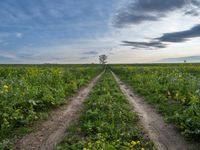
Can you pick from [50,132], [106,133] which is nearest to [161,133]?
[106,133]

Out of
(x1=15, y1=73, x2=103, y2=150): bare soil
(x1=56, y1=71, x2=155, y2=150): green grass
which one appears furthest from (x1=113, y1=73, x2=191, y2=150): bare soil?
(x1=15, y1=73, x2=103, y2=150): bare soil

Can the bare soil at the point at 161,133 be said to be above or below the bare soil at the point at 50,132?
below

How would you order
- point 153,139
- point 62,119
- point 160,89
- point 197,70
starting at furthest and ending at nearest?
point 197,70 → point 160,89 → point 62,119 → point 153,139

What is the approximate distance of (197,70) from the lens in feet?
102

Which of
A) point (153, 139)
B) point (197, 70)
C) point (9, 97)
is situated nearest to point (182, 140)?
point (153, 139)

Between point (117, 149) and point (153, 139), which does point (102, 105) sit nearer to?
point (153, 139)

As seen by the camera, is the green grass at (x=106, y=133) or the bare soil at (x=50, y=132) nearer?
the green grass at (x=106, y=133)

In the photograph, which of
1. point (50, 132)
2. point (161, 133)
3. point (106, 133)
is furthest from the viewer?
point (50, 132)

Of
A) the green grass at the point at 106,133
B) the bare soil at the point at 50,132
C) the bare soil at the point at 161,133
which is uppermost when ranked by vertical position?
the green grass at the point at 106,133

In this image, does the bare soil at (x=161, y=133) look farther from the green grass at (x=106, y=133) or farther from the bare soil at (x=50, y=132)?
the bare soil at (x=50, y=132)

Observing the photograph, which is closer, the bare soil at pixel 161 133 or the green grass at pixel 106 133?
the green grass at pixel 106 133

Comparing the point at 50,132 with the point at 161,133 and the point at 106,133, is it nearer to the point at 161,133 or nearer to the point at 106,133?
the point at 106,133

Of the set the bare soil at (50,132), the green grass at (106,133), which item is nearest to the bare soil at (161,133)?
the green grass at (106,133)

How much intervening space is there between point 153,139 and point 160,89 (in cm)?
874
